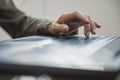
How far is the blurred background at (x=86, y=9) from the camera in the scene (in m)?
2.13

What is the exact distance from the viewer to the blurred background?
6.99ft

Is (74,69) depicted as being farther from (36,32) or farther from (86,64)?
(36,32)

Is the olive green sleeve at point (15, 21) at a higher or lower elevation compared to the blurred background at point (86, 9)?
higher

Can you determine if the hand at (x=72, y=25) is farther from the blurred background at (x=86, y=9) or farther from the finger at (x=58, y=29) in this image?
the blurred background at (x=86, y=9)

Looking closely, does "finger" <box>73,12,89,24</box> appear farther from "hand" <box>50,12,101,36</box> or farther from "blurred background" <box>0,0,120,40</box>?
"blurred background" <box>0,0,120,40</box>

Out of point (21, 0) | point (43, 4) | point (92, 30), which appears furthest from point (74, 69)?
point (43, 4)

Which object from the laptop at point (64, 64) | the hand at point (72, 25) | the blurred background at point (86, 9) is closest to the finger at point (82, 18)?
the hand at point (72, 25)

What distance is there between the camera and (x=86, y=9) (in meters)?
2.37

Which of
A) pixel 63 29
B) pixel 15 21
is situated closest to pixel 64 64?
pixel 63 29

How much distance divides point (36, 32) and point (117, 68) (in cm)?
54

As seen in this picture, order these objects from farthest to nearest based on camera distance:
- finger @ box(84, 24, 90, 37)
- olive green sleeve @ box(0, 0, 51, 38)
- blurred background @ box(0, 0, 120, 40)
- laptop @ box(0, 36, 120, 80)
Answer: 1. blurred background @ box(0, 0, 120, 40)
2. olive green sleeve @ box(0, 0, 51, 38)
3. finger @ box(84, 24, 90, 37)
4. laptop @ box(0, 36, 120, 80)

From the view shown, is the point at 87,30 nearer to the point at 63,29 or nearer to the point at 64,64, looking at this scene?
the point at 63,29

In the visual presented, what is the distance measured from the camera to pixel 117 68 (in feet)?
0.72

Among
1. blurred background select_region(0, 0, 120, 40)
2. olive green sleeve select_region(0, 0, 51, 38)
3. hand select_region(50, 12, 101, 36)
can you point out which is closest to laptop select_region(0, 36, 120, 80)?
hand select_region(50, 12, 101, 36)
